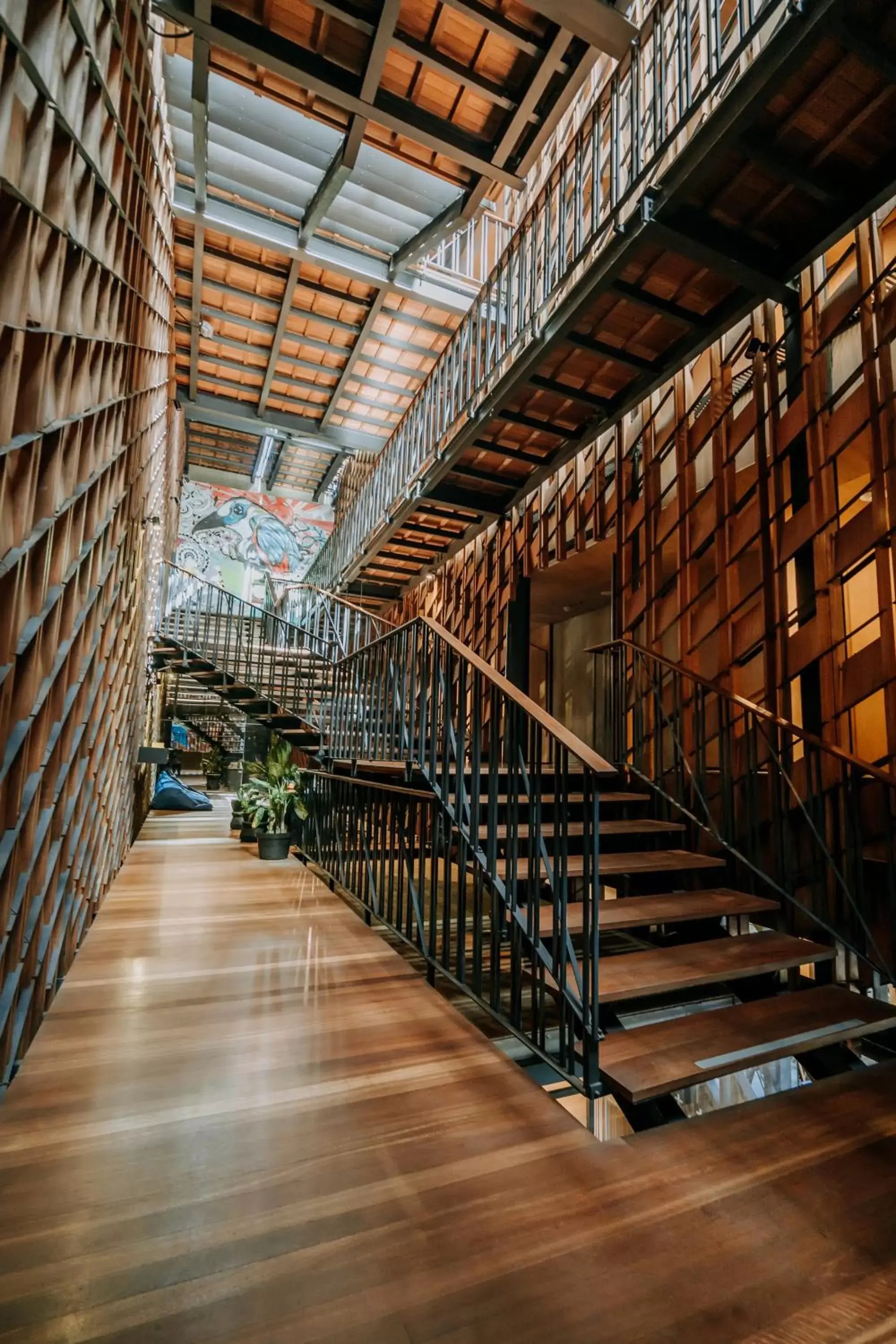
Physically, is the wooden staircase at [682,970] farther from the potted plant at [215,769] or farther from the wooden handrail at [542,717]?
the potted plant at [215,769]

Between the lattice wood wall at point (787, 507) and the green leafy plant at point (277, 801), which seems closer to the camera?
the lattice wood wall at point (787, 507)

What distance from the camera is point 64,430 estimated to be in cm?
197

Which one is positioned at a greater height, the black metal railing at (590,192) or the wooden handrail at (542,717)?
the black metal railing at (590,192)

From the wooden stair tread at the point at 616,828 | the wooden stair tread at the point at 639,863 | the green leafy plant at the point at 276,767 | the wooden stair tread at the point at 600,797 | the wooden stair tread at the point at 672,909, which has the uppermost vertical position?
the green leafy plant at the point at 276,767

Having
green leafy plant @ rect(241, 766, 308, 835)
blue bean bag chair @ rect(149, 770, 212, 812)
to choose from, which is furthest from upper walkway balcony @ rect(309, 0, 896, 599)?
blue bean bag chair @ rect(149, 770, 212, 812)

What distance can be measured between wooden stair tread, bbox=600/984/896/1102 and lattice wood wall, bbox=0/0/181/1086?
1.91 metres

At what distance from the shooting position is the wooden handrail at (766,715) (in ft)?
8.82

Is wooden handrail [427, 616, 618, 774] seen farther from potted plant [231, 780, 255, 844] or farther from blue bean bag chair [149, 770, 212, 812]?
blue bean bag chair [149, 770, 212, 812]

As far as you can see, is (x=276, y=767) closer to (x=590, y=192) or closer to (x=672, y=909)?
(x=672, y=909)

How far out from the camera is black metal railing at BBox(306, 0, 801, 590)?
283 cm

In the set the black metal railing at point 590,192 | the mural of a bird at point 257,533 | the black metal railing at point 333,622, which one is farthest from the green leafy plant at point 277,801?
the mural of a bird at point 257,533

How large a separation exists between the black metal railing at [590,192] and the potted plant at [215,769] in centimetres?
763

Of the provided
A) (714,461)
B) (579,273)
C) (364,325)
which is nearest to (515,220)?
(364,325)

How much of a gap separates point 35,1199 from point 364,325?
7.26 metres
